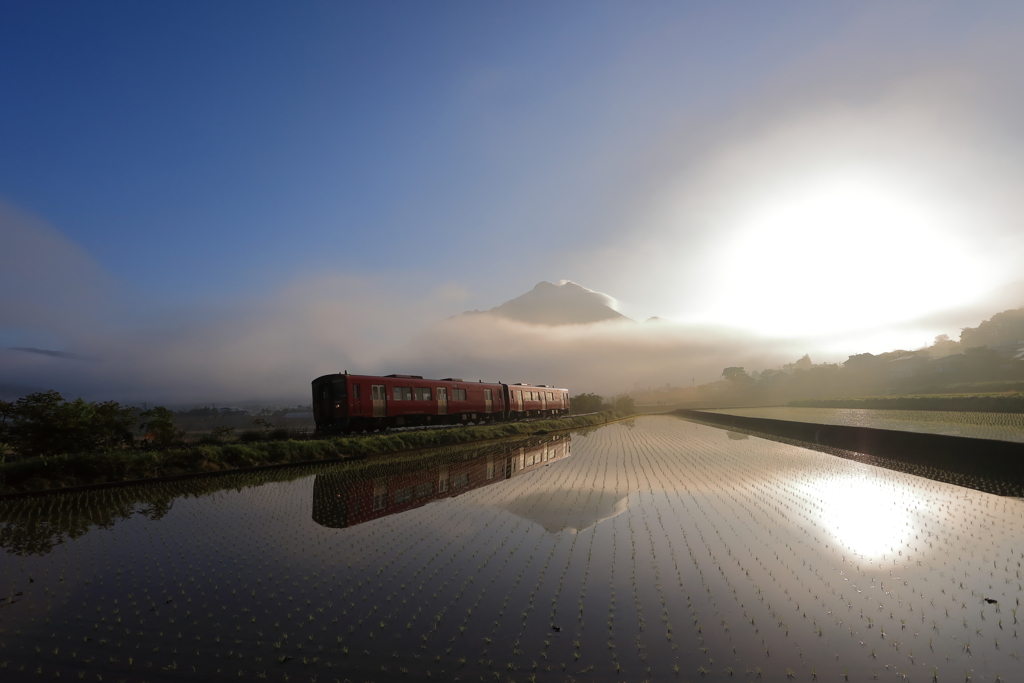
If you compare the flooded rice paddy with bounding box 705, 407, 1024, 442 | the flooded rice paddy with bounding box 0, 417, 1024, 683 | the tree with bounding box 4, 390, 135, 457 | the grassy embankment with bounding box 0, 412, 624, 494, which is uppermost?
the tree with bounding box 4, 390, 135, 457

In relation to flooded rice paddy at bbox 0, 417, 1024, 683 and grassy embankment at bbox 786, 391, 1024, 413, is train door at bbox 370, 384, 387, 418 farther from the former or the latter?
grassy embankment at bbox 786, 391, 1024, 413

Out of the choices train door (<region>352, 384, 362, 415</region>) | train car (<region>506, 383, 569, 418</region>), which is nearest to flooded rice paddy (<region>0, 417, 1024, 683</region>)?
train door (<region>352, 384, 362, 415</region>)

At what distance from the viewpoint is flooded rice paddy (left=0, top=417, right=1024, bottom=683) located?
426cm

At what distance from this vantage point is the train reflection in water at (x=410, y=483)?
1001 cm

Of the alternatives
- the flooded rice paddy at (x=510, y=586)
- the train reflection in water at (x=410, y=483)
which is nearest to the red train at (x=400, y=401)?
the train reflection in water at (x=410, y=483)

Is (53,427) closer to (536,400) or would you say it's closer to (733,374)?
(536,400)

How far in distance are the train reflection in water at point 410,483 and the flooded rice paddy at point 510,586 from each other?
170 millimetres

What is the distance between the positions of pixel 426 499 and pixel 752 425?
120 ft

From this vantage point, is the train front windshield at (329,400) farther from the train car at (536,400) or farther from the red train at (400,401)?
the train car at (536,400)

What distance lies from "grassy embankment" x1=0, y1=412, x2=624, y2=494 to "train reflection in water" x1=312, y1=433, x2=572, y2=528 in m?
2.65

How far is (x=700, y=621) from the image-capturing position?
5.04 m

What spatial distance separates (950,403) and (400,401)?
51.1 meters

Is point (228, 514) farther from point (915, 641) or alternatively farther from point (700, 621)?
point (915, 641)

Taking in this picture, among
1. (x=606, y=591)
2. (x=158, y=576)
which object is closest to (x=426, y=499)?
(x=158, y=576)
